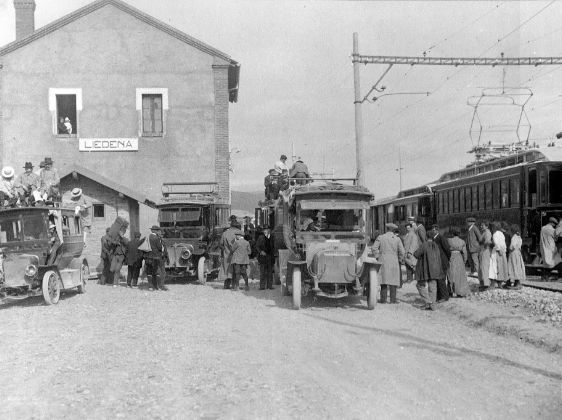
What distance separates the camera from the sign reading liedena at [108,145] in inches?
1085

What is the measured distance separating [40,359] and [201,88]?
799 inches

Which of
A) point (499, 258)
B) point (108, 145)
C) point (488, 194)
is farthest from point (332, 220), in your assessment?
point (108, 145)

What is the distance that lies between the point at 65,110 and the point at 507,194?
1868cm

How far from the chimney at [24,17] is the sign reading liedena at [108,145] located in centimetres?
622

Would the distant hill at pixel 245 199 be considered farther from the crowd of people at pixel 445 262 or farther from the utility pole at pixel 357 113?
the crowd of people at pixel 445 262

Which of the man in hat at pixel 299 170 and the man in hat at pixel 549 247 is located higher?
the man in hat at pixel 299 170

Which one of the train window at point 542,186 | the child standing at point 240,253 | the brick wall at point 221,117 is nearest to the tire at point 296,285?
the child standing at point 240,253

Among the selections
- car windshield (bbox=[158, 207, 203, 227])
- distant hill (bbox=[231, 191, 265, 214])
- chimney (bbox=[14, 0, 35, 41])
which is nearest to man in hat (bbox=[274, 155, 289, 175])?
car windshield (bbox=[158, 207, 203, 227])

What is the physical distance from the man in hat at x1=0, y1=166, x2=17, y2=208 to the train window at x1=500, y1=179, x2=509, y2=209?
574 inches

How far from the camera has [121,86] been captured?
2752 cm

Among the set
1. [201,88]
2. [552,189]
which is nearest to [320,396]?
[552,189]

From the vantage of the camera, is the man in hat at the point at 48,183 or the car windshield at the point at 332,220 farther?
the man in hat at the point at 48,183

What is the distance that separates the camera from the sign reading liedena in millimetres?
27547

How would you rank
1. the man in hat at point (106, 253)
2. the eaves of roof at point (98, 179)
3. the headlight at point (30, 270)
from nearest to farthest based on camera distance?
the headlight at point (30, 270) → the man in hat at point (106, 253) → the eaves of roof at point (98, 179)
